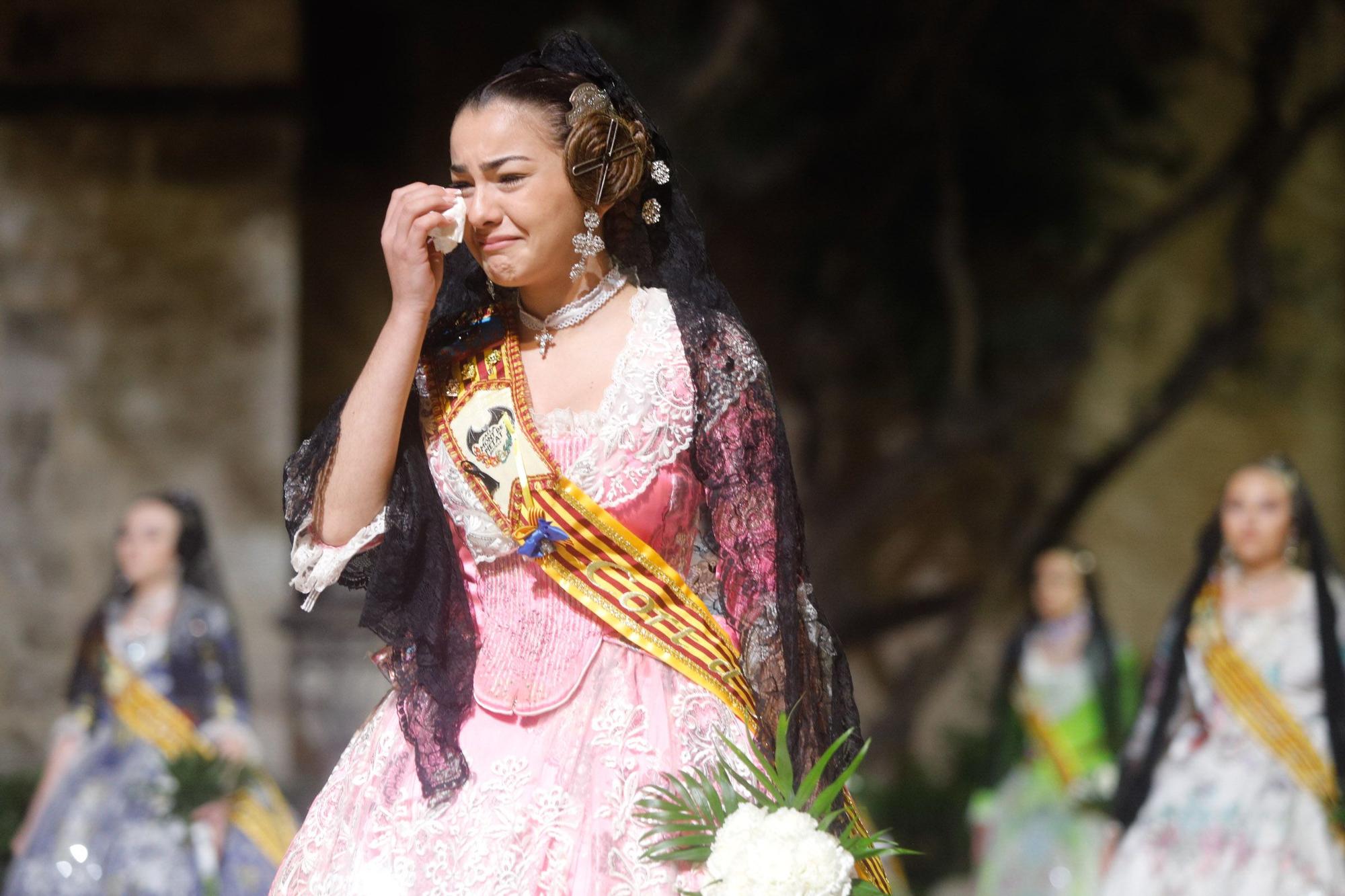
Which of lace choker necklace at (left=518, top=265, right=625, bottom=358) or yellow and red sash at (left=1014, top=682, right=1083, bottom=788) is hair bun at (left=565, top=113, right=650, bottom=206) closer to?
lace choker necklace at (left=518, top=265, right=625, bottom=358)

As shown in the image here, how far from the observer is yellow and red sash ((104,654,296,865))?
5.70 meters

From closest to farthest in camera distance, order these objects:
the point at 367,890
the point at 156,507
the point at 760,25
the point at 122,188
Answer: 1. the point at 367,890
2. the point at 156,507
3. the point at 122,188
4. the point at 760,25

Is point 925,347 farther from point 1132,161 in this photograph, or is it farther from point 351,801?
point 351,801

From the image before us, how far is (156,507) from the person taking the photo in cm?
659

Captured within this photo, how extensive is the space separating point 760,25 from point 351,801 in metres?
7.40

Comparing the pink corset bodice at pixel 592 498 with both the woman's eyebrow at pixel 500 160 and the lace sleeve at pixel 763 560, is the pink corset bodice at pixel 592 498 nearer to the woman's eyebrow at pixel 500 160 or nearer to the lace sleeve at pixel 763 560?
the lace sleeve at pixel 763 560

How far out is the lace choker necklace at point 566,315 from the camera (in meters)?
2.85

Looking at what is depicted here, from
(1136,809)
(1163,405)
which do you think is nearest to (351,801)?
(1136,809)

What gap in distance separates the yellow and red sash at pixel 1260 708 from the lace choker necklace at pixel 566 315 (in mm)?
3674

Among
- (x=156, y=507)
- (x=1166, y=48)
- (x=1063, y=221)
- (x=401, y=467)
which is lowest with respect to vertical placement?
(x=401, y=467)

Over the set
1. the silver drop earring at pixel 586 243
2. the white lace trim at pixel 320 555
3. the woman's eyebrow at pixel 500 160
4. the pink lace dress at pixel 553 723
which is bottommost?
the pink lace dress at pixel 553 723

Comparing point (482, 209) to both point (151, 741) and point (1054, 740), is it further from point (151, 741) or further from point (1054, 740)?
point (1054, 740)

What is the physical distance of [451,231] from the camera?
8.71 feet

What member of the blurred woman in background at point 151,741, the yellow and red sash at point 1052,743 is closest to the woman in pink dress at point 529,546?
the blurred woman in background at point 151,741
